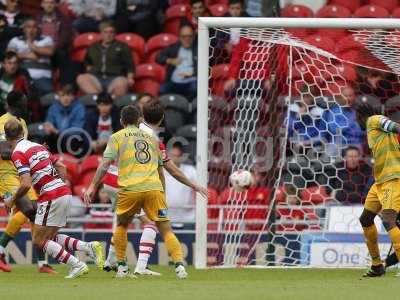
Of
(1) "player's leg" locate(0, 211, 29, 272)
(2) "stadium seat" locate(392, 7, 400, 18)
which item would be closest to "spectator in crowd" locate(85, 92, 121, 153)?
(1) "player's leg" locate(0, 211, 29, 272)

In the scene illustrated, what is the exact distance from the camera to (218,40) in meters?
14.9

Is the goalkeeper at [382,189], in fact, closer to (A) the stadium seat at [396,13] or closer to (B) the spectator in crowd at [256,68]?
(B) the spectator in crowd at [256,68]

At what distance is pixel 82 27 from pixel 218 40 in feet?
17.1

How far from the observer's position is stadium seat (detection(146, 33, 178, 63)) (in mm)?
19234

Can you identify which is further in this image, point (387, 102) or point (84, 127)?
point (84, 127)

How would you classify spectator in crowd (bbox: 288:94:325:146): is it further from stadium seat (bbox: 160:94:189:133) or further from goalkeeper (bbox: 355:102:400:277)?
goalkeeper (bbox: 355:102:400:277)

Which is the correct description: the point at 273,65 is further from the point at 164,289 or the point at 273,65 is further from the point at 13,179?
the point at 164,289

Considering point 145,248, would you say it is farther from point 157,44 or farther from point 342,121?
point 157,44

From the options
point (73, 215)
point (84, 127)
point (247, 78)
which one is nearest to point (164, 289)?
point (247, 78)

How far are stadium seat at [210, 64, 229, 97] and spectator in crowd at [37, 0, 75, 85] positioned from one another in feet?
13.3

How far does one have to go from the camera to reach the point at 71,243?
12.5 m

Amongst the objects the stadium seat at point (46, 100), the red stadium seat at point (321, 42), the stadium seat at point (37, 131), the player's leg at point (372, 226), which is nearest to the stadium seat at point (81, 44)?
the stadium seat at point (46, 100)

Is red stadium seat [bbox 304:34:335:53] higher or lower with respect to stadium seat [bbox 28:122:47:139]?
higher

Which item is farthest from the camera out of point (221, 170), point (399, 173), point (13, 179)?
point (221, 170)
